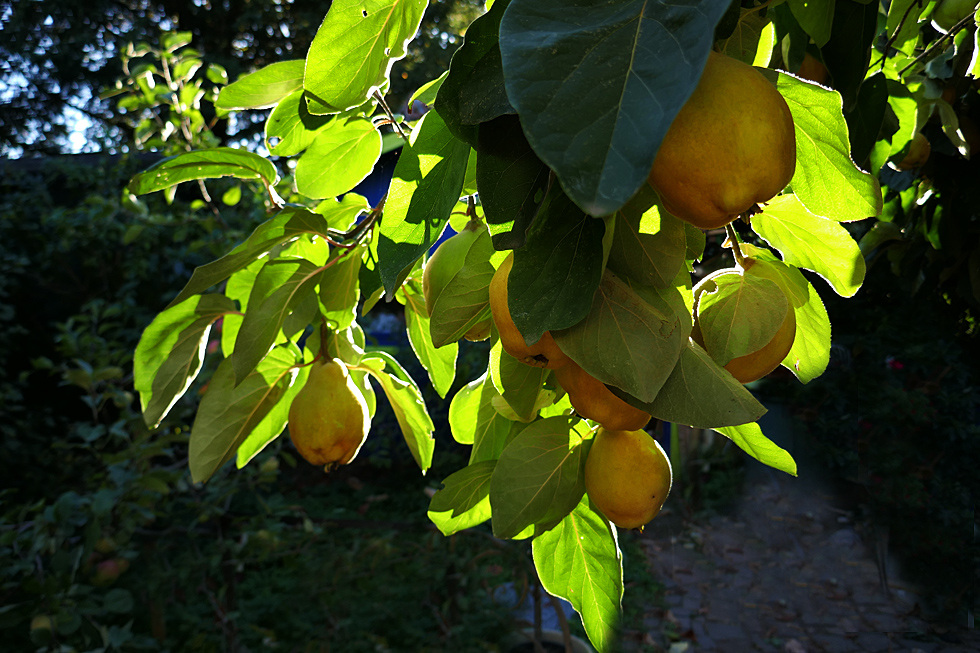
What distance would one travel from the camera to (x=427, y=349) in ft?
2.28

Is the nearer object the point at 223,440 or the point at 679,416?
the point at 679,416

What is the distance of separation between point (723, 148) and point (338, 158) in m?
0.39

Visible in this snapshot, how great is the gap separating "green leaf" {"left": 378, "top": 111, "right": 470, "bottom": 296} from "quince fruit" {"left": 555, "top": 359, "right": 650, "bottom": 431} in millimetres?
105

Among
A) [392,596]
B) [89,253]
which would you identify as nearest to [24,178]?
[89,253]

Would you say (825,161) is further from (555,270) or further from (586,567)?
(586,567)

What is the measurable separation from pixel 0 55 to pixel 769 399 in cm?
754

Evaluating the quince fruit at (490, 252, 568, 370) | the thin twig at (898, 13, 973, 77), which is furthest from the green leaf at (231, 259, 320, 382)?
the thin twig at (898, 13, 973, 77)

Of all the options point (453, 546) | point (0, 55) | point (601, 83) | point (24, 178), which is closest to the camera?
point (601, 83)

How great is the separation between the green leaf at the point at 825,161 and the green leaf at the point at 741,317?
51 millimetres

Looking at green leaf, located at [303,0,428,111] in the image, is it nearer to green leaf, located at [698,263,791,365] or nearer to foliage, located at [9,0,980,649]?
foliage, located at [9,0,980,649]

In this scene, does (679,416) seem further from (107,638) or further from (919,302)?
(919,302)

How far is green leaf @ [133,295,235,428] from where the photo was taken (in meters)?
0.58

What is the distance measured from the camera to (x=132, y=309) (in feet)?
9.65

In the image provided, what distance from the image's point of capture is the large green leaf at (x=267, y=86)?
0.56 metres
